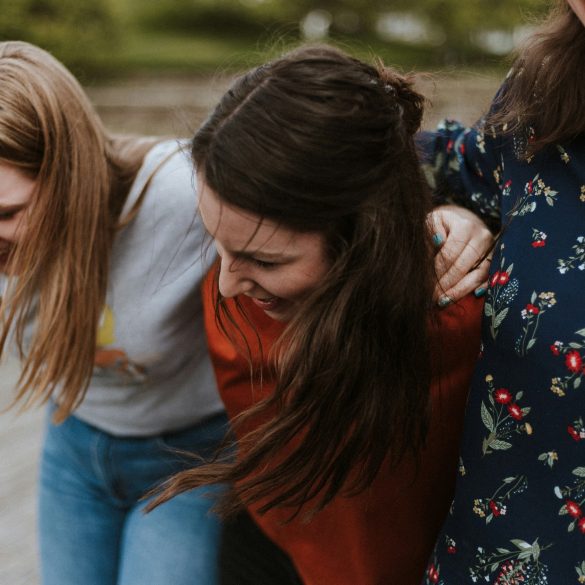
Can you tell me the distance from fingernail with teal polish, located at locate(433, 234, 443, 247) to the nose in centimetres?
33

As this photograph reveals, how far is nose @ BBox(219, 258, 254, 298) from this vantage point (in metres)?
1.31

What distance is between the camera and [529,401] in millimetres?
1236

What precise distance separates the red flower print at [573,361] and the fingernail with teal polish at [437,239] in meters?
0.33

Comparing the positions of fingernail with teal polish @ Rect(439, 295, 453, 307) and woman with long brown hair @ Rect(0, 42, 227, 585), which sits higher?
fingernail with teal polish @ Rect(439, 295, 453, 307)

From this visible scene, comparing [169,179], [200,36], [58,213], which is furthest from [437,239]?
[200,36]

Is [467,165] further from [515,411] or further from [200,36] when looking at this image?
[200,36]

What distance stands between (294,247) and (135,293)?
703 mm

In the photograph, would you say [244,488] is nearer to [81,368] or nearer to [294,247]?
[294,247]

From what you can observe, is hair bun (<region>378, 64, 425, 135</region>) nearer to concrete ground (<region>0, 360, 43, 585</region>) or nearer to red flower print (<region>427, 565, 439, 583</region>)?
red flower print (<region>427, 565, 439, 583</region>)

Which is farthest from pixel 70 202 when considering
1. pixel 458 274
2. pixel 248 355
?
pixel 458 274

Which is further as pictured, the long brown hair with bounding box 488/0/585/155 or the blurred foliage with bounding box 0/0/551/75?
the blurred foliage with bounding box 0/0/551/75

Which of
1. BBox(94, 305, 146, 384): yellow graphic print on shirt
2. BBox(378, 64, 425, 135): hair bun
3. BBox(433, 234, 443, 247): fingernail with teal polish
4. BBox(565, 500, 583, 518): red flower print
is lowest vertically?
BBox(94, 305, 146, 384): yellow graphic print on shirt

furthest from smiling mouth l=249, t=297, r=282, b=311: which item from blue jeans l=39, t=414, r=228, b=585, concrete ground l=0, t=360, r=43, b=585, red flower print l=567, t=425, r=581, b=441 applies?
concrete ground l=0, t=360, r=43, b=585

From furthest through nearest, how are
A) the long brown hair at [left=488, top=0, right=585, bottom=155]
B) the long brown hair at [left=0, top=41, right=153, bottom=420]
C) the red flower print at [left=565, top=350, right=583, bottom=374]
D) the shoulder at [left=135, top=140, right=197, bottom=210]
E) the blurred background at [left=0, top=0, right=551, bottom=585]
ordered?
1. the blurred background at [left=0, top=0, right=551, bottom=585]
2. the shoulder at [left=135, top=140, right=197, bottom=210]
3. the long brown hair at [left=0, top=41, right=153, bottom=420]
4. the long brown hair at [left=488, top=0, right=585, bottom=155]
5. the red flower print at [left=565, top=350, right=583, bottom=374]
